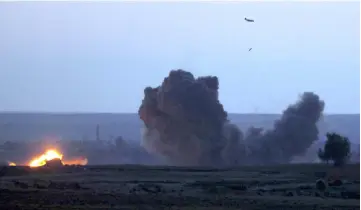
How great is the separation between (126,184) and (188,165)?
3020 cm

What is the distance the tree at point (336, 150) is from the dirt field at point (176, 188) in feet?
4.75

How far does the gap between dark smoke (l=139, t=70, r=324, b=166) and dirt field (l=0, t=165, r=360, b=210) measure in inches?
339

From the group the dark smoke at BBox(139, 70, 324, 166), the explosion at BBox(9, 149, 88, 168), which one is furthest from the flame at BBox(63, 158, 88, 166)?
the dark smoke at BBox(139, 70, 324, 166)

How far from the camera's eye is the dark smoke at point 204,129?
322 ft

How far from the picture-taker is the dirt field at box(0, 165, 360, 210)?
173 feet

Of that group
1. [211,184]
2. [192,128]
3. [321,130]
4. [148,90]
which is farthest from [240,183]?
[321,130]

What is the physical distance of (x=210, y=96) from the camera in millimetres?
99125

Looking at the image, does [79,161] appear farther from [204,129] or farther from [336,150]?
[336,150]

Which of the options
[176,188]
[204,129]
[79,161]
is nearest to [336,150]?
[204,129]

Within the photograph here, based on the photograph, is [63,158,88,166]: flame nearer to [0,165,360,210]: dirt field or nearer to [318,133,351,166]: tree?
[0,165,360,210]: dirt field

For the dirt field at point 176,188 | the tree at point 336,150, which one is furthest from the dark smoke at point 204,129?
the tree at point 336,150

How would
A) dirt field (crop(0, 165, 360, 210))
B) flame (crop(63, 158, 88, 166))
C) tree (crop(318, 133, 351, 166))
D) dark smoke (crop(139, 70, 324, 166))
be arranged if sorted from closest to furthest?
dirt field (crop(0, 165, 360, 210))
tree (crop(318, 133, 351, 166))
dark smoke (crop(139, 70, 324, 166))
flame (crop(63, 158, 88, 166))

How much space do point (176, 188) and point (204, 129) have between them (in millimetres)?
33057

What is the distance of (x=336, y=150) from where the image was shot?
294ft
